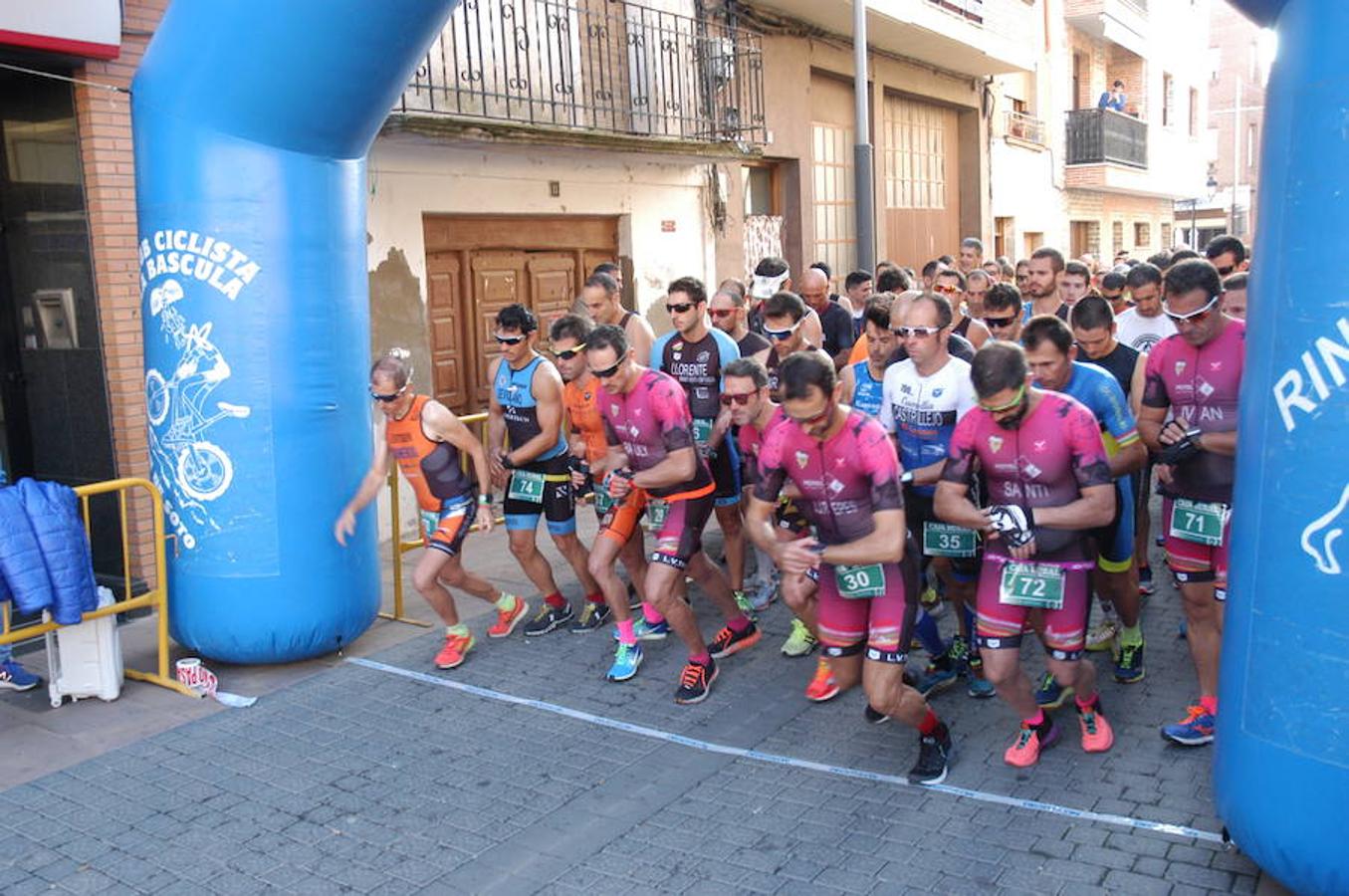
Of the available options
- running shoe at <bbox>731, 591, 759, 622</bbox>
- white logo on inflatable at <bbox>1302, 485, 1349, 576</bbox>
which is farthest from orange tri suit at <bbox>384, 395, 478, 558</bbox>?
white logo on inflatable at <bbox>1302, 485, 1349, 576</bbox>

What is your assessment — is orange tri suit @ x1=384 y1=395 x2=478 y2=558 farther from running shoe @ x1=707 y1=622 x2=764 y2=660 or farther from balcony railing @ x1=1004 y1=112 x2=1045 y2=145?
balcony railing @ x1=1004 y1=112 x2=1045 y2=145

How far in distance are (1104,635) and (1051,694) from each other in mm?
1022

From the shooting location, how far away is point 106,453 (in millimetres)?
7637

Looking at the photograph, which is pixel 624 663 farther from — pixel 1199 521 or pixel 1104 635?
pixel 1199 521

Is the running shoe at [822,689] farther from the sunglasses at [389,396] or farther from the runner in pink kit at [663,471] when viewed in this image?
the sunglasses at [389,396]

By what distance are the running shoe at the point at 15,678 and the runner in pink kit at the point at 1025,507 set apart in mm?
4919

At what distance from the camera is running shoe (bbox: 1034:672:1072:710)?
5637 millimetres

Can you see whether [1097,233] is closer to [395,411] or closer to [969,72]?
[969,72]

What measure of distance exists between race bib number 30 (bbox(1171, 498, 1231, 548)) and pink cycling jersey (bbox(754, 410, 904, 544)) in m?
1.42

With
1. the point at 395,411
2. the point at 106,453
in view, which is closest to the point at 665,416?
the point at 395,411

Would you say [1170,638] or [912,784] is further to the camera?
[1170,638]

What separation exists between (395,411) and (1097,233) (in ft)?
80.4

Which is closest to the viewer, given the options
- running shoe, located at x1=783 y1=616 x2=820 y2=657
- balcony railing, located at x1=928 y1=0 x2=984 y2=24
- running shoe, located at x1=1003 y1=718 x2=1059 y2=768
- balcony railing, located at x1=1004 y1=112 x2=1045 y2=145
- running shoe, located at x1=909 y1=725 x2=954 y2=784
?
running shoe, located at x1=909 y1=725 x2=954 y2=784

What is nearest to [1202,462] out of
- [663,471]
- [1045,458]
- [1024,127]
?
[1045,458]
